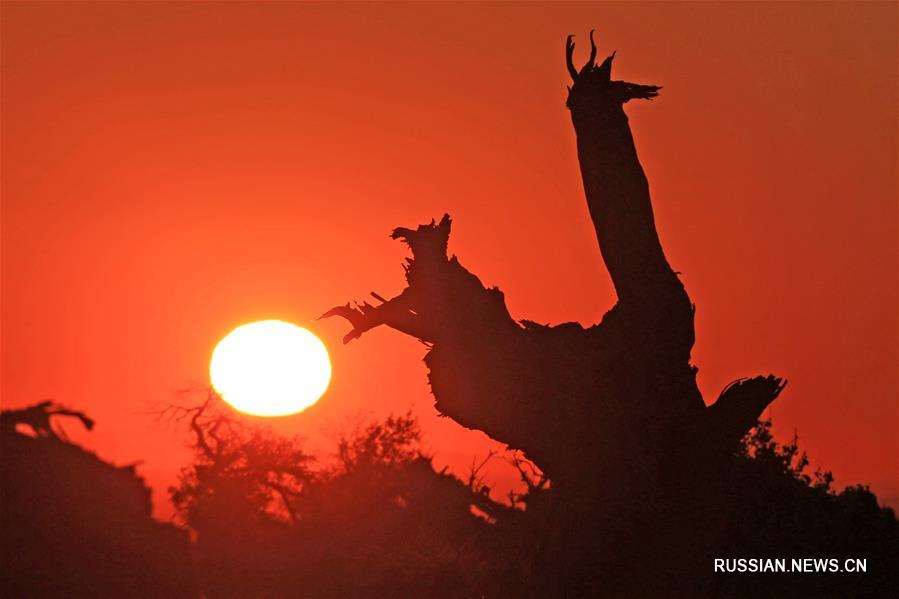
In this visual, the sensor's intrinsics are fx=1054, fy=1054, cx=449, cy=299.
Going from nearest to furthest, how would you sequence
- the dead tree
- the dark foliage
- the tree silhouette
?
the dark foliage, the dead tree, the tree silhouette

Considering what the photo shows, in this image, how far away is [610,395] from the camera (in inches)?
638

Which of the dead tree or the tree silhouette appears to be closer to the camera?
the dead tree

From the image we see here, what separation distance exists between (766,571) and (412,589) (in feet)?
27.8

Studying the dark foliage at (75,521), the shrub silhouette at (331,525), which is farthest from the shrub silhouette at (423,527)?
the dark foliage at (75,521)

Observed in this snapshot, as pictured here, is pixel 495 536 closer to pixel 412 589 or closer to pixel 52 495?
pixel 412 589

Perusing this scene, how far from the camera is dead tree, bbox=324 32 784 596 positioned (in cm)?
1600

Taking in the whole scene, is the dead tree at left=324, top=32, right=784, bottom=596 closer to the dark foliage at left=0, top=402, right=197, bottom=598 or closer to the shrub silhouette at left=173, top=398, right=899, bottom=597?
the shrub silhouette at left=173, top=398, right=899, bottom=597

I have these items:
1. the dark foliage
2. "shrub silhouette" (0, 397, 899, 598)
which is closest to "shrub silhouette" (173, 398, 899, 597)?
"shrub silhouette" (0, 397, 899, 598)

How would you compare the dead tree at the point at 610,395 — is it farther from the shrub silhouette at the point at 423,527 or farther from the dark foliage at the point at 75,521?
the dark foliage at the point at 75,521

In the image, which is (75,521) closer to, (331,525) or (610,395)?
(610,395)

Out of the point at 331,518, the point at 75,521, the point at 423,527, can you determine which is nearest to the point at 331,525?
the point at 331,518

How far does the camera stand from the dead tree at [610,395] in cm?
1600

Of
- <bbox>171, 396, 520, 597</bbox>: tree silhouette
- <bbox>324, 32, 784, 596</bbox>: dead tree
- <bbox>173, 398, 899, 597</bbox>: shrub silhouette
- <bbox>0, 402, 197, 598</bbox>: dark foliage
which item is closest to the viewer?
<bbox>0, 402, 197, 598</bbox>: dark foliage

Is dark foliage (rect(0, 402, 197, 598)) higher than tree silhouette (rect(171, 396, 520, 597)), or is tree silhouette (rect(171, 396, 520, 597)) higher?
tree silhouette (rect(171, 396, 520, 597))
